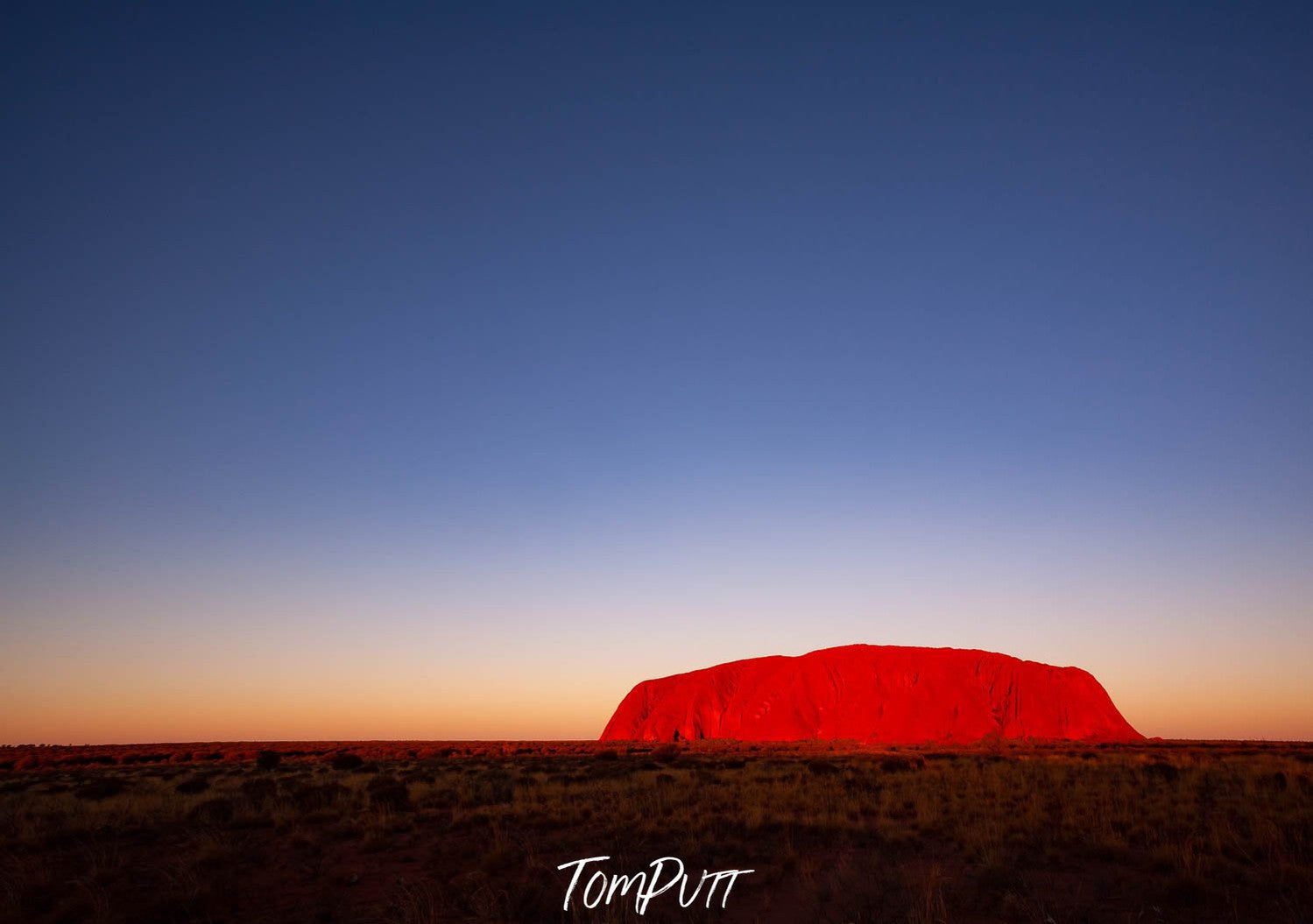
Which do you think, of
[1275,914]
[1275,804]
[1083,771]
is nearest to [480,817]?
[1275,914]

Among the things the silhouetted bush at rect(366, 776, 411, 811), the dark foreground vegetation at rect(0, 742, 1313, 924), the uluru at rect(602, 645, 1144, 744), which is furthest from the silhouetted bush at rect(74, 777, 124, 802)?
the uluru at rect(602, 645, 1144, 744)

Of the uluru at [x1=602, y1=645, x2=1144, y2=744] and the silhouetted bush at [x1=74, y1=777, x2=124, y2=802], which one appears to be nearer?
the silhouetted bush at [x1=74, y1=777, x2=124, y2=802]

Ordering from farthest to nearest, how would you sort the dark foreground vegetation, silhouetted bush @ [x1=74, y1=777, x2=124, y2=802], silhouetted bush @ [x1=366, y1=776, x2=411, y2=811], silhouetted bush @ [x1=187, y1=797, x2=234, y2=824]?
silhouetted bush @ [x1=74, y1=777, x2=124, y2=802]
silhouetted bush @ [x1=366, y1=776, x2=411, y2=811]
silhouetted bush @ [x1=187, y1=797, x2=234, y2=824]
the dark foreground vegetation

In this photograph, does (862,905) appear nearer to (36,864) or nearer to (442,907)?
(442,907)

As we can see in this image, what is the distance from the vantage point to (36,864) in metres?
9.65

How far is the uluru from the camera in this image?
7825 centimetres

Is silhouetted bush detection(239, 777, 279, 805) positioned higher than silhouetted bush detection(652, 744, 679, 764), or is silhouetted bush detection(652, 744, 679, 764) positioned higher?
silhouetted bush detection(239, 777, 279, 805)

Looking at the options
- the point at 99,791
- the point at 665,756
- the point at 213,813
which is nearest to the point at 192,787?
the point at 99,791

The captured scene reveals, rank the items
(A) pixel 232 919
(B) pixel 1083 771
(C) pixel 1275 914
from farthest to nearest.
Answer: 1. (B) pixel 1083 771
2. (A) pixel 232 919
3. (C) pixel 1275 914

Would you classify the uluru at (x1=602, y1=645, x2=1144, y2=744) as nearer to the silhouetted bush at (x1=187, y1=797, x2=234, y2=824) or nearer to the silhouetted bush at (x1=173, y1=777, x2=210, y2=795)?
the silhouetted bush at (x1=173, y1=777, x2=210, y2=795)

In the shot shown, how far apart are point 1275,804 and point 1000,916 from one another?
33.3 feet

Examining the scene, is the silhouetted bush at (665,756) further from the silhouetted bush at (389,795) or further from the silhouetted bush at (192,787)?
the silhouetted bush at (192,787)

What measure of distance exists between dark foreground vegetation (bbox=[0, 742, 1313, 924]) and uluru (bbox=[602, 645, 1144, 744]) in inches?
2554

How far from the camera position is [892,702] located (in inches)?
3152
